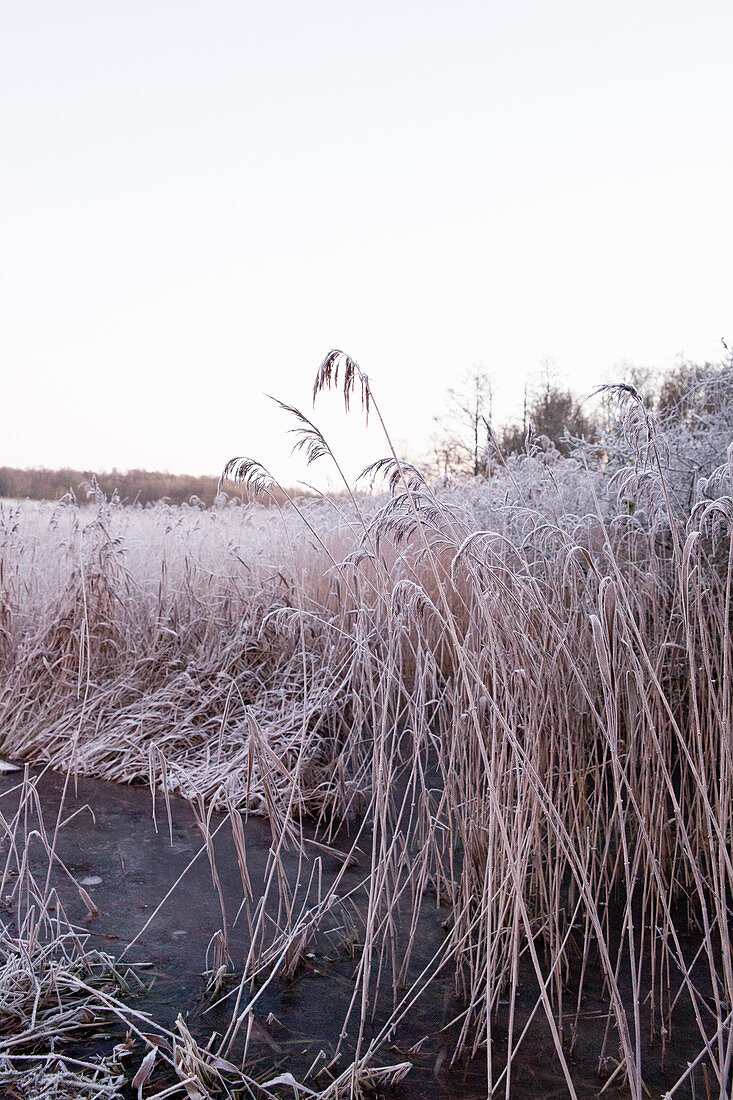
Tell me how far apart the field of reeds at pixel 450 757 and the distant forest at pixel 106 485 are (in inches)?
13.8

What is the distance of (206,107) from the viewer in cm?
779

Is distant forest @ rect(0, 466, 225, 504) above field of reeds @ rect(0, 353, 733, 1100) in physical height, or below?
above

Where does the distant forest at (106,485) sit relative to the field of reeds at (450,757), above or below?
above

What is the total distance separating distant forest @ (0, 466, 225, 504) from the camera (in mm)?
4750

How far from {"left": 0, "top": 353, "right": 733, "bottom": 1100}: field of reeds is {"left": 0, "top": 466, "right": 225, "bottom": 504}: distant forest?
351mm

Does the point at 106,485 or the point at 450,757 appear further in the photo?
the point at 106,485

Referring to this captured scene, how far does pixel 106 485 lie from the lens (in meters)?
6.06

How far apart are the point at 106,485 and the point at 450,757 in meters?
5.25

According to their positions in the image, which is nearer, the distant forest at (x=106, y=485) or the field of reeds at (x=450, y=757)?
the field of reeds at (x=450, y=757)

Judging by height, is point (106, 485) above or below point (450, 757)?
above

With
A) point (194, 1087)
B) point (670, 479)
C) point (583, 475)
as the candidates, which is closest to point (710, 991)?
point (194, 1087)

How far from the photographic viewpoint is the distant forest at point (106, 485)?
4750mm

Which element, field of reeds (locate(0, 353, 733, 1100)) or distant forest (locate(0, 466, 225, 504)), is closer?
field of reeds (locate(0, 353, 733, 1100))

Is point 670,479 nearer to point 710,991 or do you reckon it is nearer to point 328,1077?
Result: point 710,991
